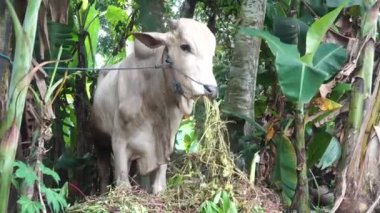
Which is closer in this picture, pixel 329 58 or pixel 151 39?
pixel 151 39

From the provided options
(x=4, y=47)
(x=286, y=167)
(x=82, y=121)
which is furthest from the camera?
(x=82, y=121)

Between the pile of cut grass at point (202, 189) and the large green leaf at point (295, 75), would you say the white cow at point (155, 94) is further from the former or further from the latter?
the large green leaf at point (295, 75)

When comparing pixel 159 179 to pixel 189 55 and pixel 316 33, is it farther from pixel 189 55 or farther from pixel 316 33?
pixel 316 33

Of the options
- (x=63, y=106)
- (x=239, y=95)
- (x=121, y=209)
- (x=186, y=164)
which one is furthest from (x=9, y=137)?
(x=63, y=106)

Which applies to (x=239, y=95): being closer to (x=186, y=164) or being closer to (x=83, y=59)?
(x=186, y=164)

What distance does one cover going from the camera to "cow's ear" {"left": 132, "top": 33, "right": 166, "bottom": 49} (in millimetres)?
3158

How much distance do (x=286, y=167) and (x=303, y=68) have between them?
0.57 metres

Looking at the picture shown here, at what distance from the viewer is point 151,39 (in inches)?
125

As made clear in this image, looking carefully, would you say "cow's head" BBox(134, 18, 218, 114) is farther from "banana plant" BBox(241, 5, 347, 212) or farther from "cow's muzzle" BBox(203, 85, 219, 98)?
"banana plant" BBox(241, 5, 347, 212)

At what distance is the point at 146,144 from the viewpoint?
325 centimetres

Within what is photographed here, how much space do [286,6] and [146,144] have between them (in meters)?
1.64

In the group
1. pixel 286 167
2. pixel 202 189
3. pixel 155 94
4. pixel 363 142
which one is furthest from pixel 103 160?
pixel 363 142

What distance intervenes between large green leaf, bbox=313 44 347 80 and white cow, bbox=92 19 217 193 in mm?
562

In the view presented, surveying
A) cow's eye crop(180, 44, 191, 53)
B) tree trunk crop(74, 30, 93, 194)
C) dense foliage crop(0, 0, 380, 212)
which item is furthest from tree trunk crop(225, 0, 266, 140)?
tree trunk crop(74, 30, 93, 194)
